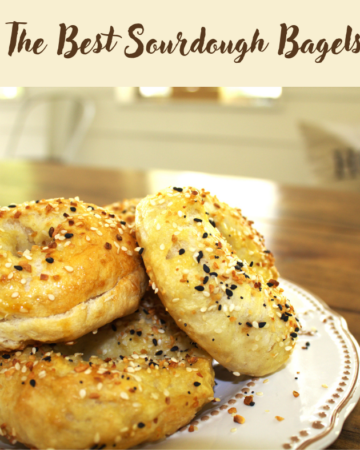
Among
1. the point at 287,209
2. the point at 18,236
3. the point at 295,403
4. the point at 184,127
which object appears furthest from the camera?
the point at 184,127

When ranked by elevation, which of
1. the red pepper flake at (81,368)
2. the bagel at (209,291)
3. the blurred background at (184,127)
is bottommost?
the red pepper flake at (81,368)

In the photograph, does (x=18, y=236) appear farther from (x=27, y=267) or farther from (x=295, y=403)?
(x=295, y=403)

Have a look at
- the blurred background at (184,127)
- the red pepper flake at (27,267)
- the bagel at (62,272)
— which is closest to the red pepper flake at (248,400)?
the bagel at (62,272)

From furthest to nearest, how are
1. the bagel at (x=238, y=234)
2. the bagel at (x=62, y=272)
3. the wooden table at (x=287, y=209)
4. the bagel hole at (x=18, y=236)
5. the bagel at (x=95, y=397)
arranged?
the wooden table at (x=287, y=209), the bagel at (x=238, y=234), the bagel hole at (x=18, y=236), the bagel at (x=62, y=272), the bagel at (x=95, y=397)

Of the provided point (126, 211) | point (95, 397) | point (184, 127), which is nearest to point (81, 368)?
point (95, 397)

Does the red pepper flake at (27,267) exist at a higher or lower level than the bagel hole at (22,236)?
lower

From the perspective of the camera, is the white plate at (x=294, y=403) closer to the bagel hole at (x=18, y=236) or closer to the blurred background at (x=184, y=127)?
the bagel hole at (x=18, y=236)

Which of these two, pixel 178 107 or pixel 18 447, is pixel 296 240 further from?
pixel 178 107
